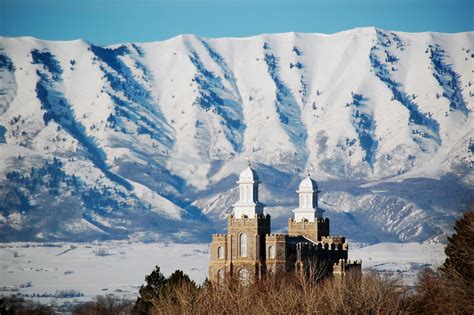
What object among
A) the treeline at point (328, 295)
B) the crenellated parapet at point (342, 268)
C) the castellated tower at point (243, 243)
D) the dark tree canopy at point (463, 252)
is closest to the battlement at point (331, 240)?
the crenellated parapet at point (342, 268)

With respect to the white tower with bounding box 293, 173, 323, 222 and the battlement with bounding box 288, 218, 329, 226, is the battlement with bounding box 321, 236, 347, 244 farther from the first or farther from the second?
the white tower with bounding box 293, 173, 323, 222

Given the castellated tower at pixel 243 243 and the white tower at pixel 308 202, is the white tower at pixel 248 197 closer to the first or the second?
the castellated tower at pixel 243 243

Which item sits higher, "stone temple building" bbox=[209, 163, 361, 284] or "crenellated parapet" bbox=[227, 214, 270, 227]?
"crenellated parapet" bbox=[227, 214, 270, 227]

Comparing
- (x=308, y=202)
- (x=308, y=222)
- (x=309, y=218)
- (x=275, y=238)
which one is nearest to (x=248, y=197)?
(x=275, y=238)

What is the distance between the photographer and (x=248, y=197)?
180 metres

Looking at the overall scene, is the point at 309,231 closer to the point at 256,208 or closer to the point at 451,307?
the point at 256,208

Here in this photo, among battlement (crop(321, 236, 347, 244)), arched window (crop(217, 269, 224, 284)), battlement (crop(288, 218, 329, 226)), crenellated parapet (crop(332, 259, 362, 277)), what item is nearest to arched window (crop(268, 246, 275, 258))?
arched window (crop(217, 269, 224, 284))

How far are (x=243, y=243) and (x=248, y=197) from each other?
501cm

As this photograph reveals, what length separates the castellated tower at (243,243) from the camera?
176m

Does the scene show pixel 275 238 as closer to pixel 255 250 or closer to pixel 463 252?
pixel 255 250

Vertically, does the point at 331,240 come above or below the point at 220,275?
above

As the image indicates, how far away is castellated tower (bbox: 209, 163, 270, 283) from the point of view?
176 metres

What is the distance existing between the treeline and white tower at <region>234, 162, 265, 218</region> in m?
10.8

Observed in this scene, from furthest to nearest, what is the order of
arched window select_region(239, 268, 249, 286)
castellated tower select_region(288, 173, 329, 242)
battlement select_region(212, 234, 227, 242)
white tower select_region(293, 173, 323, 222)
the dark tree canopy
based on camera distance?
castellated tower select_region(288, 173, 329, 242) < white tower select_region(293, 173, 323, 222) < battlement select_region(212, 234, 227, 242) < arched window select_region(239, 268, 249, 286) < the dark tree canopy
